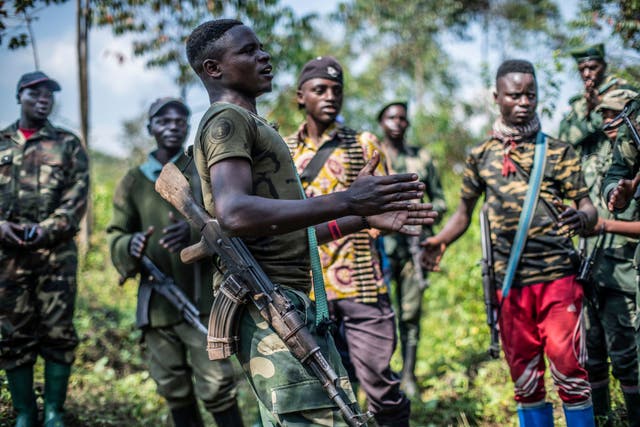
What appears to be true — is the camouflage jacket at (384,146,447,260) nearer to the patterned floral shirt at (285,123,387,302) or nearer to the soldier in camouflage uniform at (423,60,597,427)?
the patterned floral shirt at (285,123,387,302)

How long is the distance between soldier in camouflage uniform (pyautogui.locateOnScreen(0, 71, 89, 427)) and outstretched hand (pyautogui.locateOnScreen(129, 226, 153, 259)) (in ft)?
1.58

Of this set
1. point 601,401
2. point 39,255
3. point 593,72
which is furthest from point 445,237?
point 39,255

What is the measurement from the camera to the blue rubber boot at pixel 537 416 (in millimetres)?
3982

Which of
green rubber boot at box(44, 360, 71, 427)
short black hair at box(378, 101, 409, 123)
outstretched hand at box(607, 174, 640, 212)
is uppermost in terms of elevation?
short black hair at box(378, 101, 409, 123)

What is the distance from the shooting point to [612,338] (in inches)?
166

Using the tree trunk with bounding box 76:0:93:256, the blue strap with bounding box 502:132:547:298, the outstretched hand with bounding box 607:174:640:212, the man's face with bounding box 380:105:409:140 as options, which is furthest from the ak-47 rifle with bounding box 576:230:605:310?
the tree trunk with bounding box 76:0:93:256

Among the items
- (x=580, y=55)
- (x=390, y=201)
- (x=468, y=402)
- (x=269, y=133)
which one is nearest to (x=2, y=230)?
(x=269, y=133)

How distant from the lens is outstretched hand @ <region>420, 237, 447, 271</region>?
4.45m

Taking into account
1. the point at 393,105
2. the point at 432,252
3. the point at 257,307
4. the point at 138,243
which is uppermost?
the point at 393,105

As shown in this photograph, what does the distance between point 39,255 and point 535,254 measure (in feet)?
11.4

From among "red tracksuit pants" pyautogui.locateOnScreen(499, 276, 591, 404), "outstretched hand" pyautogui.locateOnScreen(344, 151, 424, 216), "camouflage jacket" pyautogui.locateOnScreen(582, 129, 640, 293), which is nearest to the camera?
"outstretched hand" pyautogui.locateOnScreen(344, 151, 424, 216)

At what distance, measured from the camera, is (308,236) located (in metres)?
2.78

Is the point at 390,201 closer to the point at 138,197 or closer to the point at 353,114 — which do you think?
the point at 138,197

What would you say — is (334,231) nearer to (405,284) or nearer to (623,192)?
(623,192)
